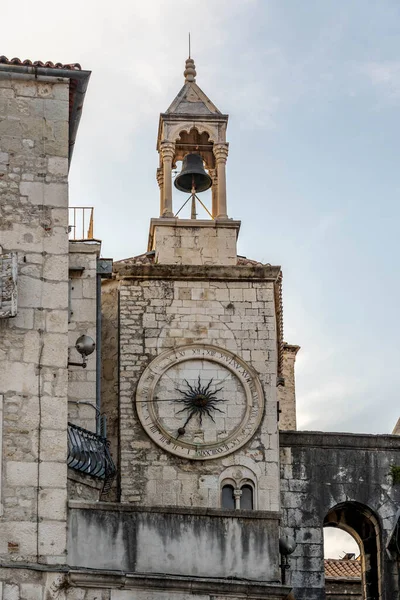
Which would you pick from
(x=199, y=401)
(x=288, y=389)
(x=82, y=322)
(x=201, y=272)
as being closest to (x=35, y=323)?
(x=82, y=322)

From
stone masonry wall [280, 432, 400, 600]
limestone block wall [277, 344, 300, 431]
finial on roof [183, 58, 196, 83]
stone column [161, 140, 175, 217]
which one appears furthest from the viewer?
limestone block wall [277, 344, 300, 431]

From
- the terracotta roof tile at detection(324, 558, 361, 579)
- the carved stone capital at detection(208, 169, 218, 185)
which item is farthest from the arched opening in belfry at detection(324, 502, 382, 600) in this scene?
the terracotta roof tile at detection(324, 558, 361, 579)

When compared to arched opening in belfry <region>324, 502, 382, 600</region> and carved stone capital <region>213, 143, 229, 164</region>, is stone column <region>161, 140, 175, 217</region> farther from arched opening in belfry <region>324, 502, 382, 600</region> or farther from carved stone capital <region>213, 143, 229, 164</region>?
arched opening in belfry <region>324, 502, 382, 600</region>

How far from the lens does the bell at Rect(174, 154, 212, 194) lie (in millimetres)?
32031

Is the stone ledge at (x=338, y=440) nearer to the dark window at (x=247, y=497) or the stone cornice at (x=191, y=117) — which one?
the dark window at (x=247, y=497)

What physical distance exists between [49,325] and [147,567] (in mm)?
3293

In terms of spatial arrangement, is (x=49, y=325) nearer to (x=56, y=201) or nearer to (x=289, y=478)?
(x=56, y=201)

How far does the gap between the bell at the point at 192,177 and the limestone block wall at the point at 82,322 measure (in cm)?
547

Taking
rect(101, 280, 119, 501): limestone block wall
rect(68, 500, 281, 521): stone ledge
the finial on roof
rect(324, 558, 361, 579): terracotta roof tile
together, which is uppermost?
the finial on roof

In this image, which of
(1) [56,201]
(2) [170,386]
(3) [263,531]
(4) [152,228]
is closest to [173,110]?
(4) [152,228]

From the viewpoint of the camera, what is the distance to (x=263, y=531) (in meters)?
20.5

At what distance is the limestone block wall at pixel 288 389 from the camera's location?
1620 inches

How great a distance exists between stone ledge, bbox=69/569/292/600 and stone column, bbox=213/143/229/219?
1259cm

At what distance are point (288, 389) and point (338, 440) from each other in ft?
38.9
